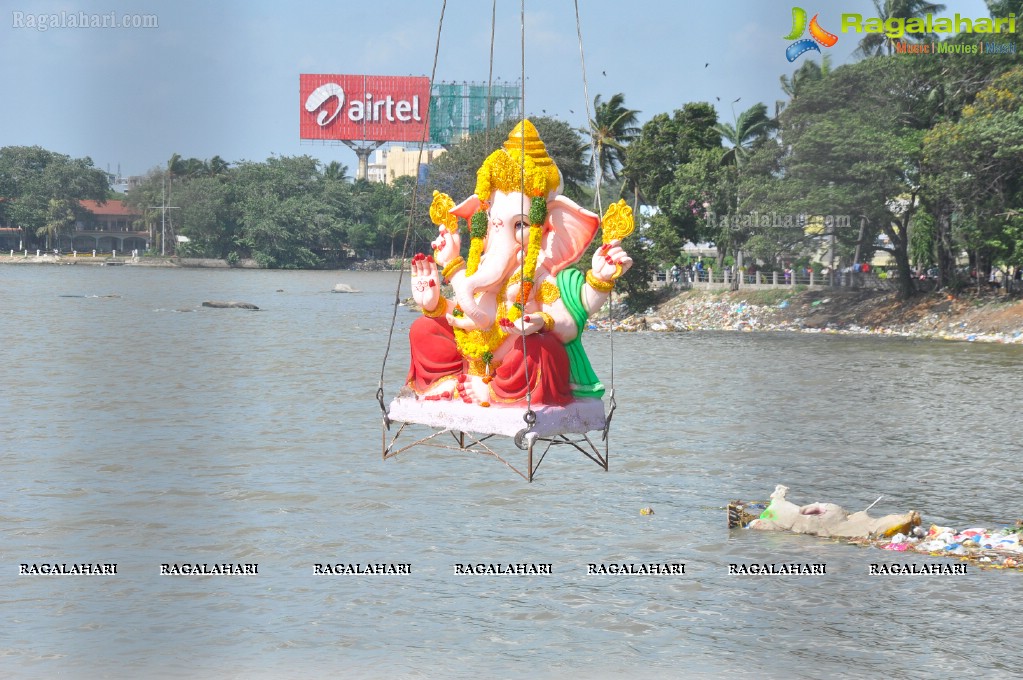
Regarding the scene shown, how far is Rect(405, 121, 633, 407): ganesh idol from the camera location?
11867mm

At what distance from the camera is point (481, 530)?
16.0m

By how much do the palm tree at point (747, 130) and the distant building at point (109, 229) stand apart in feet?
272

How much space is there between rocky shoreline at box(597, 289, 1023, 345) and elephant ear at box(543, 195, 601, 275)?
3438cm

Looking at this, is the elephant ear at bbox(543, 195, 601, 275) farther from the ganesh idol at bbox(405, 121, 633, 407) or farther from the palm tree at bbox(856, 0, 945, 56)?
the palm tree at bbox(856, 0, 945, 56)

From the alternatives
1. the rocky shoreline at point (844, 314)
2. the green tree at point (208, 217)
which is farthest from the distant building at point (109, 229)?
the rocky shoreline at point (844, 314)

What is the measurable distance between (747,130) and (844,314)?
12156 mm

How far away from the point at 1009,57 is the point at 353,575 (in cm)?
3818

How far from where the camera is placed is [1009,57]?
44.9 meters

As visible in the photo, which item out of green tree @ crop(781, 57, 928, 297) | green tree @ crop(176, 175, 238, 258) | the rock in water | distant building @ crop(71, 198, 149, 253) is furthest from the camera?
distant building @ crop(71, 198, 149, 253)

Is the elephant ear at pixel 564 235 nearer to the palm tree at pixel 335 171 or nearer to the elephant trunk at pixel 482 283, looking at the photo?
the elephant trunk at pixel 482 283

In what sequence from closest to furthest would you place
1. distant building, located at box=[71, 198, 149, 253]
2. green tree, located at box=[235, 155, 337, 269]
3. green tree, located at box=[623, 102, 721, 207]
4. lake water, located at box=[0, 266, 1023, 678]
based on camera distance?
lake water, located at box=[0, 266, 1023, 678] → green tree, located at box=[623, 102, 721, 207] → green tree, located at box=[235, 155, 337, 269] → distant building, located at box=[71, 198, 149, 253]

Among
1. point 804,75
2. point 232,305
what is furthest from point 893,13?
point 232,305

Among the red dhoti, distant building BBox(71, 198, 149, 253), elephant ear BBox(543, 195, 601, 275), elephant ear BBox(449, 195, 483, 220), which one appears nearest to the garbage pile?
the red dhoti

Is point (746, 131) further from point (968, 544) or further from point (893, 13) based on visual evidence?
point (968, 544)
